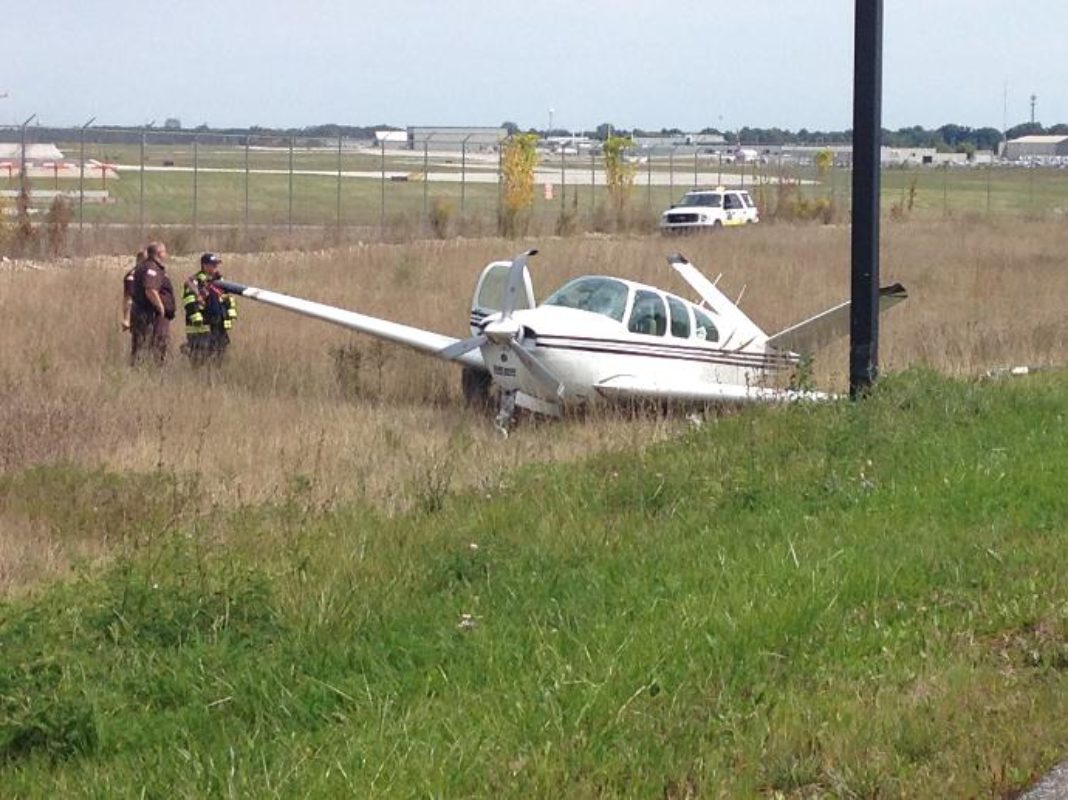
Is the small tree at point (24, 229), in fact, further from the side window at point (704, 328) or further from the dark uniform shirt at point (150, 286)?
the side window at point (704, 328)

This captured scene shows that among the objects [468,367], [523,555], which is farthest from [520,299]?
[523,555]

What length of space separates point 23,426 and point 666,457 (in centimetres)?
621

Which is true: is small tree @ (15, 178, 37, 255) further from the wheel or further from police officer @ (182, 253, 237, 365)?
the wheel

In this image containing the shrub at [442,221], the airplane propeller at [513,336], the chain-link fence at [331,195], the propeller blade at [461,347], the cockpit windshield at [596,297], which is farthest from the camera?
the shrub at [442,221]

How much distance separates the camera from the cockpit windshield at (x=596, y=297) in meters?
A: 17.3

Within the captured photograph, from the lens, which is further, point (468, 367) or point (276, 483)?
point (468, 367)

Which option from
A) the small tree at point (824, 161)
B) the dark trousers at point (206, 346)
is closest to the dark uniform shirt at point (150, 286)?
the dark trousers at point (206, 346)

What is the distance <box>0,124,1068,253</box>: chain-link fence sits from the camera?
39.6 metres

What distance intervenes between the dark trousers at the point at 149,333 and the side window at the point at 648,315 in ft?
19.0

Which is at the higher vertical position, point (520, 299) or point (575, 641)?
point (520, 299)

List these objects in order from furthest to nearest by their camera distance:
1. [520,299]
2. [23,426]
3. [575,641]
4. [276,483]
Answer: [520,299] < [23,426] < [276,483] < [575,641]

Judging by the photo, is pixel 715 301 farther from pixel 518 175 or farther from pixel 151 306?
pixel 518 175

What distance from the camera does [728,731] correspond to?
5.59 metres

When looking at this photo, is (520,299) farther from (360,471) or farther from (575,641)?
(575,641)
